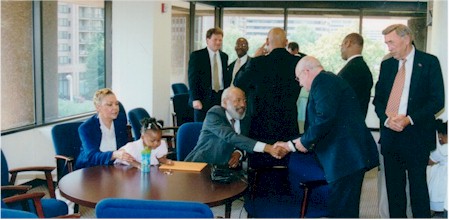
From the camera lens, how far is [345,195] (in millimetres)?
3264

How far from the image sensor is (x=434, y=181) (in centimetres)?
455

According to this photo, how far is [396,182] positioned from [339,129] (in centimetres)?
100

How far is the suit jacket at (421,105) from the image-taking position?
3.71m

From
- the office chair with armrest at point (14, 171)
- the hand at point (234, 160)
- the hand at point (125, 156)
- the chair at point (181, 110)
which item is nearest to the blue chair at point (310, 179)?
the hand at point (234, 160)

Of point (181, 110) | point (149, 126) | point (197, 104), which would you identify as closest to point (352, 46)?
point (197, 104)

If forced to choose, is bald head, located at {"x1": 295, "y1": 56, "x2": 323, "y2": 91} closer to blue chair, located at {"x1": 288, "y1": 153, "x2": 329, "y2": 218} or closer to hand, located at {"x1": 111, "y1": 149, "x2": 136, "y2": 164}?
blue chair, located at {"x1": 288, "y1": 153, "x2": 329, "y2": 218}

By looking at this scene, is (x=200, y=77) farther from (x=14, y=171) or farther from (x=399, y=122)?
(x=399, y=122)

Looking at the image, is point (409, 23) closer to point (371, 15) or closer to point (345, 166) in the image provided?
point (371, 15)

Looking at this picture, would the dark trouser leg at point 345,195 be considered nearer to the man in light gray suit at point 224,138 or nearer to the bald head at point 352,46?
the man in light gray suit at point 224,138

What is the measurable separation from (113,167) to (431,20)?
3988mm

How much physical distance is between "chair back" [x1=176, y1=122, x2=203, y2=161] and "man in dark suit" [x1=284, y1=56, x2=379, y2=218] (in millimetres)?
1314

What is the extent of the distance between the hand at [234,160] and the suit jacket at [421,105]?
1.10m

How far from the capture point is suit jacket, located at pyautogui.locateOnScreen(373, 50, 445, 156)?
146 inches

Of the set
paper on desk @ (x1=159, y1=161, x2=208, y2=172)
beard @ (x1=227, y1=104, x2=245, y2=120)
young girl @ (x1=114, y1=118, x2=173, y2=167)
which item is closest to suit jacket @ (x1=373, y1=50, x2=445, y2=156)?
beard @ (x1=227, y1=104, x2=245, y2=120)
